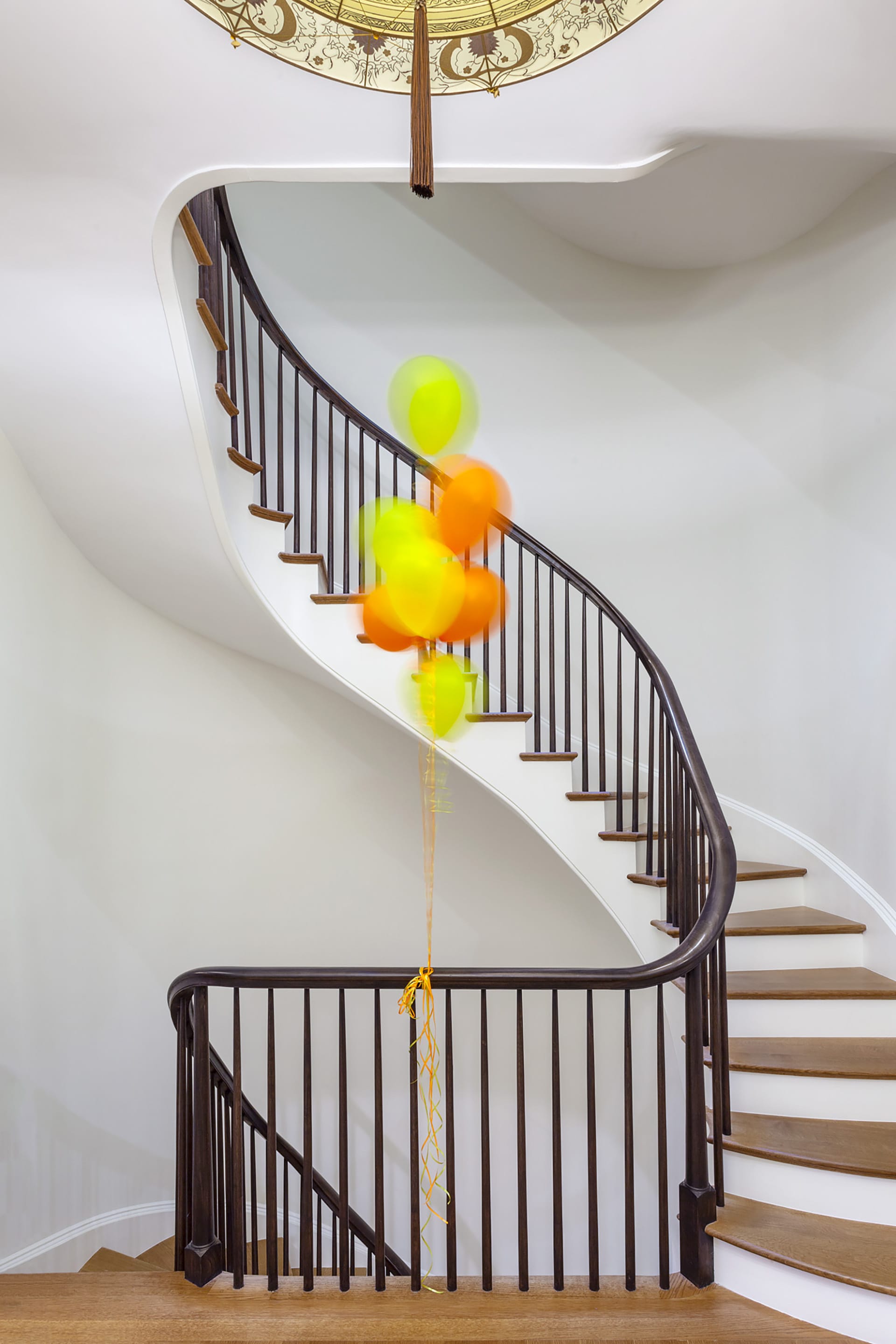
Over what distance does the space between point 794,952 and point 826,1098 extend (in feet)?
2.32

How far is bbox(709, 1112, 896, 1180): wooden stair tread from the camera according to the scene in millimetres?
2078

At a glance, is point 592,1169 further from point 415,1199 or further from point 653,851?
point 653,851

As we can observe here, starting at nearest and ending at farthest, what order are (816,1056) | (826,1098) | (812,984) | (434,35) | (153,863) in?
(434,35) → (826,1098) → (816,1056) → (812,984) → (153,863)

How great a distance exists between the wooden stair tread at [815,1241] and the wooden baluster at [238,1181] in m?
1.16

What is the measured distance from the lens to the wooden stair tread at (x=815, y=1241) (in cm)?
183

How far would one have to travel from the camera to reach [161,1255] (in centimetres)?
380

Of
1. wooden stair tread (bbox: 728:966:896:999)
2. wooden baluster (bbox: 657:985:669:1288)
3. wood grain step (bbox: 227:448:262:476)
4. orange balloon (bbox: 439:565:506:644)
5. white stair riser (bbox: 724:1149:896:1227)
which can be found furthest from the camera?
wood grain step (bbox: 227:448:262:476)

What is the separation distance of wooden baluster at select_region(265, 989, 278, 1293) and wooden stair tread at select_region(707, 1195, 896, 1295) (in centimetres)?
107

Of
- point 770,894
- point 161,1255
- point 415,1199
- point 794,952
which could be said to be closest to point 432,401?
point 415,1199

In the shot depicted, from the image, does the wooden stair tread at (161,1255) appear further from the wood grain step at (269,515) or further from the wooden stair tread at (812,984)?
the wood grain step at (269,515)

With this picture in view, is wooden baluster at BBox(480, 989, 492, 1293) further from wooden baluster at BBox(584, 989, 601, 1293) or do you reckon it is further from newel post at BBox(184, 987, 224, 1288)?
newel post at BBox(184, 987, 224, 1288)

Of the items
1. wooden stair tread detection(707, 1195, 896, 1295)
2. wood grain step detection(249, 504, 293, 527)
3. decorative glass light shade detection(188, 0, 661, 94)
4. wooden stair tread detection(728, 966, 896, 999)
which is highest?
decorative glass light shade detection(188, 0, 661, 94)

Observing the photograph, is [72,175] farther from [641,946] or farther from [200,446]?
[641,946]

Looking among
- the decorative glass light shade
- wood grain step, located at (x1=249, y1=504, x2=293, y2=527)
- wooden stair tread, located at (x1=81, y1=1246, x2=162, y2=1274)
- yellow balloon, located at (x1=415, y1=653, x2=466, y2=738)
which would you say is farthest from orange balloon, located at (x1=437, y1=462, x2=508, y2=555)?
wooden stair tread, located at (x1=81, y1=1246, x2=162, y2=1274)
